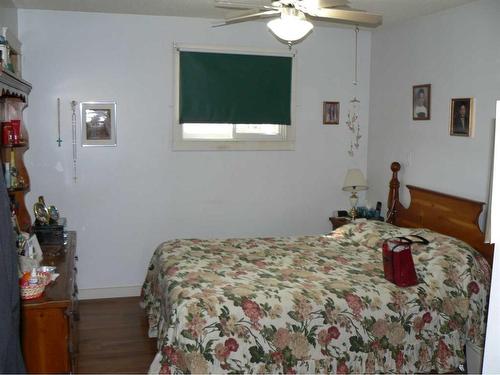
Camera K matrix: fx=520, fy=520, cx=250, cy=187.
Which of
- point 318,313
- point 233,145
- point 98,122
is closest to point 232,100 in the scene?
point 233,145

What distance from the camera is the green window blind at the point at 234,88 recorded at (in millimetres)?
4867

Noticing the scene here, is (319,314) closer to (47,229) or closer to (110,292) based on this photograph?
(47,229)

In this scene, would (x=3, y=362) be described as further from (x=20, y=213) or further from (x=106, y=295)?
(x=106, y=295)

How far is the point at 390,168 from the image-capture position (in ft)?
16.3

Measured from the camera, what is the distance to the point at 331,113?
531 cm

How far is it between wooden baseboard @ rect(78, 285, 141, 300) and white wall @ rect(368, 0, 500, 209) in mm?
2562

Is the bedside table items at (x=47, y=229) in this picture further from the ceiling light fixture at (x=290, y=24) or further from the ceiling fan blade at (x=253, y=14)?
the ceiling light fixture at (x=290, y=24)

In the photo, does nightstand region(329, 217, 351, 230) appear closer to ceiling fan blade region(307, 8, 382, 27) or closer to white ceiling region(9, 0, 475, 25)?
white ceiling region(9, 0, 475, 25)

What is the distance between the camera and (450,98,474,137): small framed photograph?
12.8ft

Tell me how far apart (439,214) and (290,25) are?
85.5 inches

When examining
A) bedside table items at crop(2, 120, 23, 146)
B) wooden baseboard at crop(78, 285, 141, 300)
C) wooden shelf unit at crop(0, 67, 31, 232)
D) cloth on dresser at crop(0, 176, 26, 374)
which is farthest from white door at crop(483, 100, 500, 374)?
wooden baseboard at crop(78, 285, 141, 300)

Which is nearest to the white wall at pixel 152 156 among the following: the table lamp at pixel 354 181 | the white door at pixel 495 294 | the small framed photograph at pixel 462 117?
the table lamp at pixel 354 181

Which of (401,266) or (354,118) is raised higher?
(354,118)

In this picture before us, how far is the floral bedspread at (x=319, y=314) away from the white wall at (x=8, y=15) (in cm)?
213
